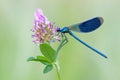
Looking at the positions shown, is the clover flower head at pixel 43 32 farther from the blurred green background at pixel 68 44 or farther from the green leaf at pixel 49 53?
the blurred green background at pixel 68 44

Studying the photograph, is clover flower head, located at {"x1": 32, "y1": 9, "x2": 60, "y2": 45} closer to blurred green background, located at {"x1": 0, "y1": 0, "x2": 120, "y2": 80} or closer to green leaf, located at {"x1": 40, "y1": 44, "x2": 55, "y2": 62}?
green leaf, located at {"x1": 40, "y1": 44, "x2": 55, "y2": 62}

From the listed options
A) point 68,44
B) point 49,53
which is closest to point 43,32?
point 49,53

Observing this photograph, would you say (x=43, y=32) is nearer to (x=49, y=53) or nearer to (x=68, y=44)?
(x=49, y=53)

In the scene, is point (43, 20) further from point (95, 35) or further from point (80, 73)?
point (95, 35)

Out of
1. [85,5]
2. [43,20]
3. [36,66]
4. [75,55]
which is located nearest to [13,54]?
[36,66]

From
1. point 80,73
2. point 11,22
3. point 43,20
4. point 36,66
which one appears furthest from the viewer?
point 11,22

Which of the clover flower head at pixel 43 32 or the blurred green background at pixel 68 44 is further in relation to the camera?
the blurred green background at pixel 68 44

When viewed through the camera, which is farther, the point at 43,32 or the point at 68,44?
the point at 68,44

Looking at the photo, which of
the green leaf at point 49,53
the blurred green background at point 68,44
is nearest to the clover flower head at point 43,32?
the green leaf at point 49,53
